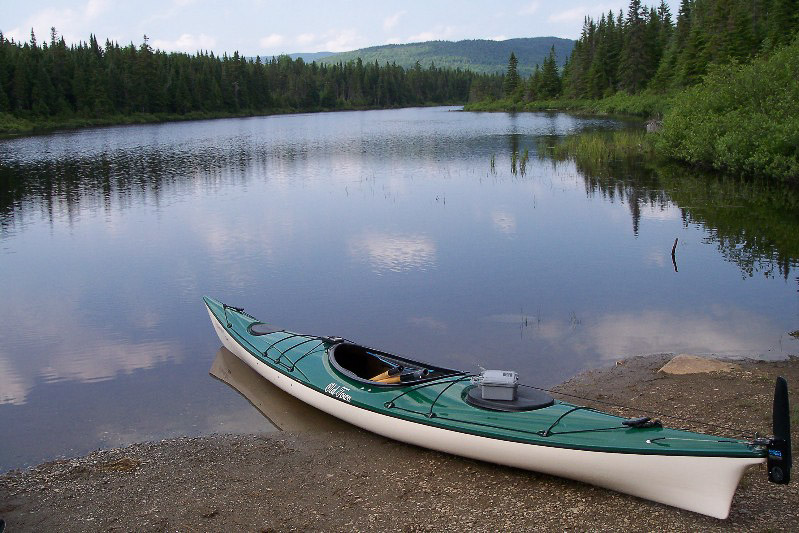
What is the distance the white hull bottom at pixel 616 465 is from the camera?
25.0 feet

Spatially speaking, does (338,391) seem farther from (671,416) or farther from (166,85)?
(166,85)

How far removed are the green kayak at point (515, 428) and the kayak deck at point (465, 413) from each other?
0.01 metres

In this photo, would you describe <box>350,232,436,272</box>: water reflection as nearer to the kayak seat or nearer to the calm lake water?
the calm lake water

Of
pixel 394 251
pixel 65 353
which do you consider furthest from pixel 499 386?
pixel 394 251

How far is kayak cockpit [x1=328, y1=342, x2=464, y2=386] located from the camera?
10852mm

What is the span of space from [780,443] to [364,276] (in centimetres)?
1431

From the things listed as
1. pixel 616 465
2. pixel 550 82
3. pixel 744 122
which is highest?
pixel 550 82

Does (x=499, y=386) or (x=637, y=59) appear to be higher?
(x=637, y=59)

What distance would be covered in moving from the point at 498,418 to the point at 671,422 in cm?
286

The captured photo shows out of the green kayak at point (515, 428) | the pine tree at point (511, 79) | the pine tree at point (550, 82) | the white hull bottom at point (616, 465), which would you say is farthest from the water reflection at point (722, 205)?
the pine tree at point (511, 79)

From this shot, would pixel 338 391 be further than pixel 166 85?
No

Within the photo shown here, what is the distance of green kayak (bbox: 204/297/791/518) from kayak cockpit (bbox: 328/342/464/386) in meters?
0.02

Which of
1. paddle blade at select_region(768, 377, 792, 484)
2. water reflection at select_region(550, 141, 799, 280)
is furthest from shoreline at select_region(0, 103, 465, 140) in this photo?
paddle blade at select_region(768, 377, 792, 484)

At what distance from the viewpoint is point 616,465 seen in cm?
823
